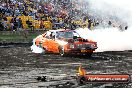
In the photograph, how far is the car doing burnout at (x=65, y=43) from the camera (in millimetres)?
18094

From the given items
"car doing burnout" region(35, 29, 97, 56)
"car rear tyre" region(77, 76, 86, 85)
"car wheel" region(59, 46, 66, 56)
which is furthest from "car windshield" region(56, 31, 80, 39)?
"car rear tyre" region(77, 76, 86, 85)

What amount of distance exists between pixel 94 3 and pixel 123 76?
80.3 feet

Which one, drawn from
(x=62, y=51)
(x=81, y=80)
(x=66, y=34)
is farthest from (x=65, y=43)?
(x=81, y=80)

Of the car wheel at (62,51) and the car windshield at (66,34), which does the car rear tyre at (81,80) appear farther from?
the car windshield at (66,34)

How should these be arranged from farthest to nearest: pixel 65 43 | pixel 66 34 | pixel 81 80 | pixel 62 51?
pixel 66 34 < pixel 62 51 < pixel 65 43 < pixel 81 80

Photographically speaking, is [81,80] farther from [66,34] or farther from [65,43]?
[66,34]

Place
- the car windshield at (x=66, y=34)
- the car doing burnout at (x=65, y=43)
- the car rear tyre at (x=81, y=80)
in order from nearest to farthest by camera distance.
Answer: the car rear tyre at (x=81, y=80)
the car doing burnout at (x=65, y=43)
the car windshield at (x=66, y=34)

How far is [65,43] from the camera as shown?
18.3m

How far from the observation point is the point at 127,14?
2858cm

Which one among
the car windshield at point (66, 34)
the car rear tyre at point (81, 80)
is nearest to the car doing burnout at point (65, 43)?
the car windshield at point (66, 34)

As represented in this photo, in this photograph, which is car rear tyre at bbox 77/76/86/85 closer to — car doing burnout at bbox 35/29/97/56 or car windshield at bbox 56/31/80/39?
car doing burnout at bbox 35/29/97/56

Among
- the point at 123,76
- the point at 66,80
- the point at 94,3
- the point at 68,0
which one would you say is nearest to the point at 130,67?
the point at 66,80

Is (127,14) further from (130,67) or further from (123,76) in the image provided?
(123,76)

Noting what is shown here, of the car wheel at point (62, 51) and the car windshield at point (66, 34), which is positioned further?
the car windshield at point (66, 34)
